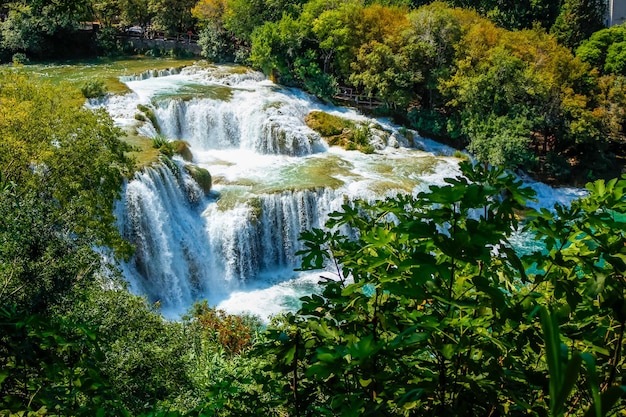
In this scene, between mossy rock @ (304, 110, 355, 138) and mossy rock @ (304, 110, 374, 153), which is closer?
mossy rock @ (304, 110, 374, 153)

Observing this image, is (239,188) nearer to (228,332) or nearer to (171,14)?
(228,332)

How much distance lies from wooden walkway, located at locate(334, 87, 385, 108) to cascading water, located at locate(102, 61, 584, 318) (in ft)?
7.83

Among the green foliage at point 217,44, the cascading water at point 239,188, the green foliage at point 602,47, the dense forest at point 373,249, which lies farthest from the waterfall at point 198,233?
the green foliage at point 602,47

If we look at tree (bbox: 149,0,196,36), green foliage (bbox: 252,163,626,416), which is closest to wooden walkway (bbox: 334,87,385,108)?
tree (bbox: 149,0,196,36)

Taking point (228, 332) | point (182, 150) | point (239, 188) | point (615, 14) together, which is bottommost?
point (228, 332)

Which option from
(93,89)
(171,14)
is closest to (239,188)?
(93,89)

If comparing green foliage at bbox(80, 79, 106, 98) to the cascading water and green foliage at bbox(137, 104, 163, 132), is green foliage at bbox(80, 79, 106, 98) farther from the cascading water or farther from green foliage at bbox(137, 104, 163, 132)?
green foliage at bbox(137, 104, 163, 132)

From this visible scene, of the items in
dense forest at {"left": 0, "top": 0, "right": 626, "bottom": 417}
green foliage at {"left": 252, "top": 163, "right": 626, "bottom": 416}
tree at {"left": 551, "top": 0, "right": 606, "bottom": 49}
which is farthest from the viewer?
tree at {"left": 551, "top": 0, "right": 606, "bottom": 49}

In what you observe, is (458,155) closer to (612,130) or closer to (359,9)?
(612,130)

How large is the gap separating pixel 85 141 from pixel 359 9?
1839 cm

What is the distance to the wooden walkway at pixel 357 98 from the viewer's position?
978 inches

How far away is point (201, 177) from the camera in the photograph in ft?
49.1

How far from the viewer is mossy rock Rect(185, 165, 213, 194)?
14859 millimetres

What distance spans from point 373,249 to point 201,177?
1356 cm
